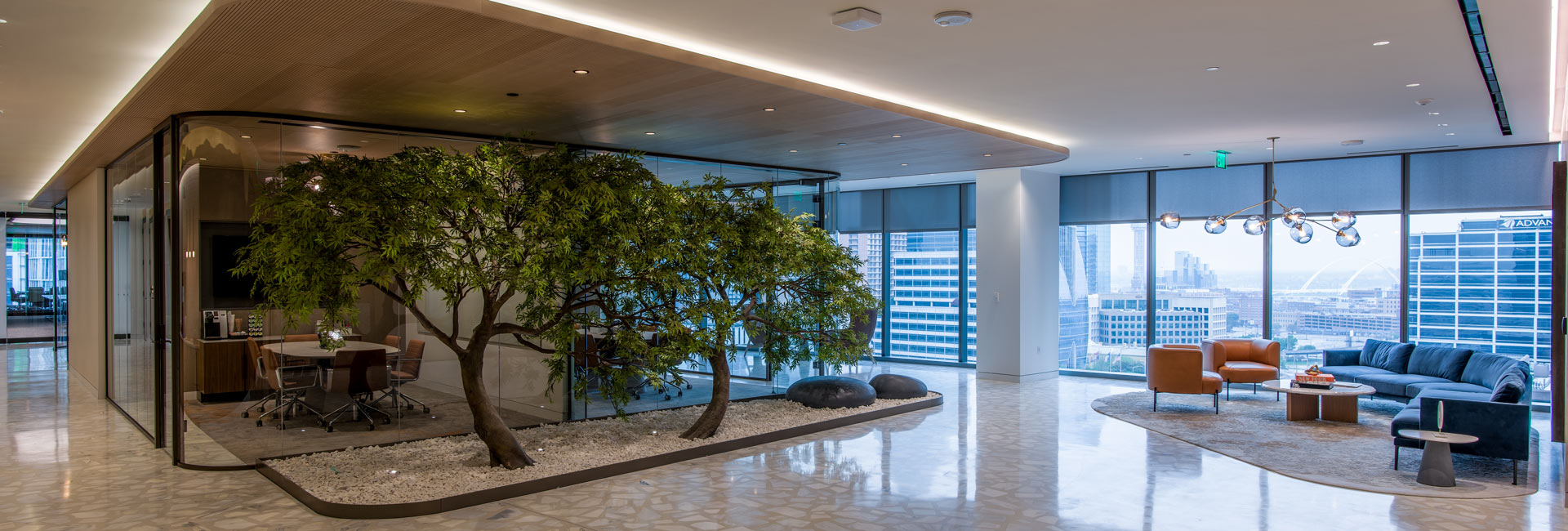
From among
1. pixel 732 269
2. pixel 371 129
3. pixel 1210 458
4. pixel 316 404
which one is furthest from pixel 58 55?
pixel 1210 458

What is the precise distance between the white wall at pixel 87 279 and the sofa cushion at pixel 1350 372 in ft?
43.4

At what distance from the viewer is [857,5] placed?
14.4 ft

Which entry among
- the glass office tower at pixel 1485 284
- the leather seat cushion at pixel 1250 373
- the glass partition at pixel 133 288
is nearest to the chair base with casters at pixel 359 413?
the glass partition at pixel 133 288

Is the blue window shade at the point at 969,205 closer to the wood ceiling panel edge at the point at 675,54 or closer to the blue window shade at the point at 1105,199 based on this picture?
the blue window shade at the point at 1105,199

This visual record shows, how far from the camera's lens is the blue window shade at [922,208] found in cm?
1369

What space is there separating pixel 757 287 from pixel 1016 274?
5315 millimetres

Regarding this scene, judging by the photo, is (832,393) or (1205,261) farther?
(1205,261)

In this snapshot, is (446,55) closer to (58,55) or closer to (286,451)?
(58,55)

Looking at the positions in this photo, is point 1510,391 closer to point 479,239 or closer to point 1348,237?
point 1348,237

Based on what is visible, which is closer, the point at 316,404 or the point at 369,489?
the point at 369,489

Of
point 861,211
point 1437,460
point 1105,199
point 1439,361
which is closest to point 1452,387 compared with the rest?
point 1439,361

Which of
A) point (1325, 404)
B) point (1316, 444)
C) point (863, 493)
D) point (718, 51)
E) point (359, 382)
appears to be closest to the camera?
point (718, 51)

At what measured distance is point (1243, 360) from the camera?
10461 mm

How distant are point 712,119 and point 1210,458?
4.56m
